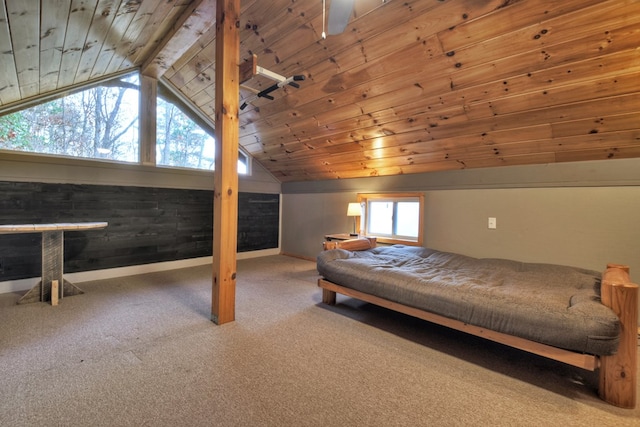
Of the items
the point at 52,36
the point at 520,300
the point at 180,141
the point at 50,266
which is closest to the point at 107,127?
the point at 180,141

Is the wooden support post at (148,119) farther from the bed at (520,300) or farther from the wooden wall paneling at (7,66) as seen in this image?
the bed at (520,300)

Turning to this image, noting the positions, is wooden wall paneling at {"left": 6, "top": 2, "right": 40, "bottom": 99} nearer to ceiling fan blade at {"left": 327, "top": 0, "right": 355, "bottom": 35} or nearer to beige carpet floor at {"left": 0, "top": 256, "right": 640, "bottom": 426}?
ceiling fan blade at {"left": 327, "top": 0, "right": 355, "bottom": 35}

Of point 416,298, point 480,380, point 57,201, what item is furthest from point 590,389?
point 57,201

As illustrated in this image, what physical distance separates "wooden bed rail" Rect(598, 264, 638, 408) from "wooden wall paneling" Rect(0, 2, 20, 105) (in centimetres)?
391

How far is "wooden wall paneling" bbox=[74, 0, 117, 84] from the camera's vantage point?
7.54 feet

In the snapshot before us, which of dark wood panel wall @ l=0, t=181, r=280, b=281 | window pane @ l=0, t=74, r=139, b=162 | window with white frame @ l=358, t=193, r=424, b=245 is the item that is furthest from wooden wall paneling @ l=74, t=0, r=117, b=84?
window with white frame @ l=358, t=193, r=424, b=245

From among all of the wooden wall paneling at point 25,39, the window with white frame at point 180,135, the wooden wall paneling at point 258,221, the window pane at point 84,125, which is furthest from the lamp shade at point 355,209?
the wooden wall paneling at point 25,39

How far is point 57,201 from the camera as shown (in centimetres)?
350

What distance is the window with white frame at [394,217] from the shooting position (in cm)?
404

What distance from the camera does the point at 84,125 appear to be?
12.2 feet

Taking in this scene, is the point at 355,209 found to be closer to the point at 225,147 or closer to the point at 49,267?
the point at 225,147

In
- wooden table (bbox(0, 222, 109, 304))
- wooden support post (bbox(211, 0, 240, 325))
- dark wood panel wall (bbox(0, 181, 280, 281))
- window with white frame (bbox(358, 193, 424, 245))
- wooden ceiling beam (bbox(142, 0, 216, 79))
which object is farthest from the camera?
window with white frame (bbox(358, 193, 424, 245))

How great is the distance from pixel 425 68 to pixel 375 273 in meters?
1.82

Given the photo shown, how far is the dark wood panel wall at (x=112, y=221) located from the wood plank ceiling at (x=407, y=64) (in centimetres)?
110
